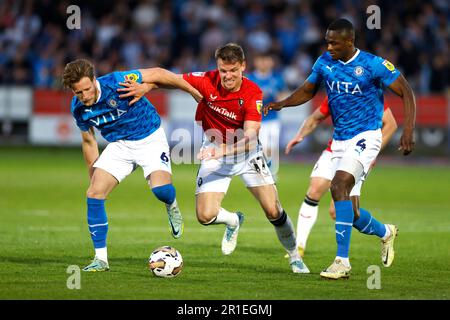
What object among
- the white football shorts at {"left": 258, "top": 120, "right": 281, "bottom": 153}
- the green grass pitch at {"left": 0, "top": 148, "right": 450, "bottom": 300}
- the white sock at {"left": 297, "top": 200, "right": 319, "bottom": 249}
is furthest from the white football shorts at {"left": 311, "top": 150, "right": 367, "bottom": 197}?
the white football shorts at {"left": 258, "top": 120, "right": 281, "bottom": 153}

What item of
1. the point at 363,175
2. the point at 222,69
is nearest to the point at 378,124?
the point at 363,175

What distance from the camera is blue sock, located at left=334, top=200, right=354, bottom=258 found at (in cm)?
851

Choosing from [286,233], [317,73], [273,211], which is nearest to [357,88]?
[317,73]

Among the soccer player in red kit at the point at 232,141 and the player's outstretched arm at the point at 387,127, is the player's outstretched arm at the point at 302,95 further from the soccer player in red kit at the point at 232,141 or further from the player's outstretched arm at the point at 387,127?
the player's outstretched arm at the point at 387,127

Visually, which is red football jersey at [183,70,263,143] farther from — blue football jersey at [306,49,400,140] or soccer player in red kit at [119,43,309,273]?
blue football jersey at [306,49,400,140]

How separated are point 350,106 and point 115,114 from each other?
234 cm

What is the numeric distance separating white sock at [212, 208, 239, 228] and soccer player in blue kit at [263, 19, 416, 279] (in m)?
1.27

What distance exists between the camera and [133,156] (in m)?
9.28

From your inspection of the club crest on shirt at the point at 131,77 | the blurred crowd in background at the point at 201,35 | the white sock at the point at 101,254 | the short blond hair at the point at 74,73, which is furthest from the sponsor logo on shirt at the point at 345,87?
the blurred crowd in background at the point at 201,35

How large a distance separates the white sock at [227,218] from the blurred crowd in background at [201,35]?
14509 mm

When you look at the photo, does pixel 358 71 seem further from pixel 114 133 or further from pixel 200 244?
pixel 200 244
